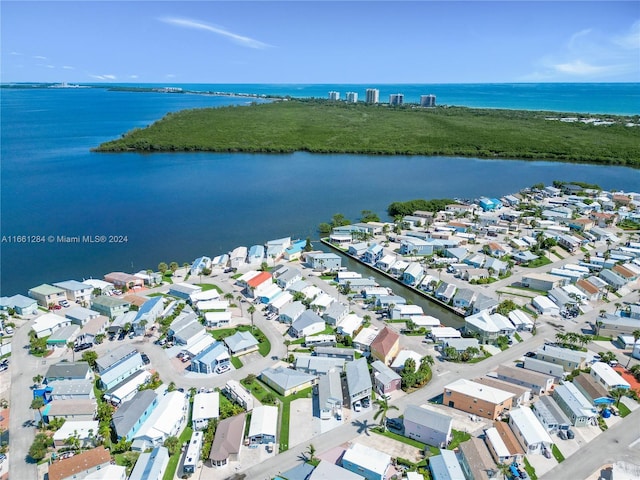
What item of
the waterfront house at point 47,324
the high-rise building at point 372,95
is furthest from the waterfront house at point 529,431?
the high-rise building at point 372,95

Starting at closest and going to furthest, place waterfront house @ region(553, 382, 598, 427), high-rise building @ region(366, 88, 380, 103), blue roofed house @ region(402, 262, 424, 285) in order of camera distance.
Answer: waterfront house @ region(553, 382, 598, 427) → blue roofed house @ region(402, 262, 424, 285) → high-rise building @ region(366, 88, 380, 103)

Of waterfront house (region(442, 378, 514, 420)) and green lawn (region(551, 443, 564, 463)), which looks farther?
waterfront house (region(442, 378, 514, 420))

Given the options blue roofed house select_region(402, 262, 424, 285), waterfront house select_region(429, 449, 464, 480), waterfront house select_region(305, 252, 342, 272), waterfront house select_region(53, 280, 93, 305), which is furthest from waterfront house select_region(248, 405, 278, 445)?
waterfront house select_region(53, 280, 93, 305)

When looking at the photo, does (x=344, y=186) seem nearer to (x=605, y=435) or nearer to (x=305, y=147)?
(x=305, y=147)

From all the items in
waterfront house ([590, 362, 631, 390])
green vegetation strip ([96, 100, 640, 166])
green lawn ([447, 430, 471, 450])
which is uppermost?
green vegetation strip ([96, 100, 640, 166])

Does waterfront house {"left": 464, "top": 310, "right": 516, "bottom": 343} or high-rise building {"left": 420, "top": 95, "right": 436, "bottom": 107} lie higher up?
high-rise building {"left": 420, "top": 95, "right": 436, "bottom": 107}

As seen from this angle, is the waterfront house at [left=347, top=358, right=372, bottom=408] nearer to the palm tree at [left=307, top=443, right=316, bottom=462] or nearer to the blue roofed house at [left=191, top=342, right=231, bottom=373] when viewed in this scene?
the palm tree at [left=307, top=443, right=316, bottom=462]

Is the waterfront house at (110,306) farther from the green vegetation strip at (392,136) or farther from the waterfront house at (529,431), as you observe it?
the green vegetation strip at (392,136)

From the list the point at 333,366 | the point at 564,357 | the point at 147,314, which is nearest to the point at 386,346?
the point at 333,366
